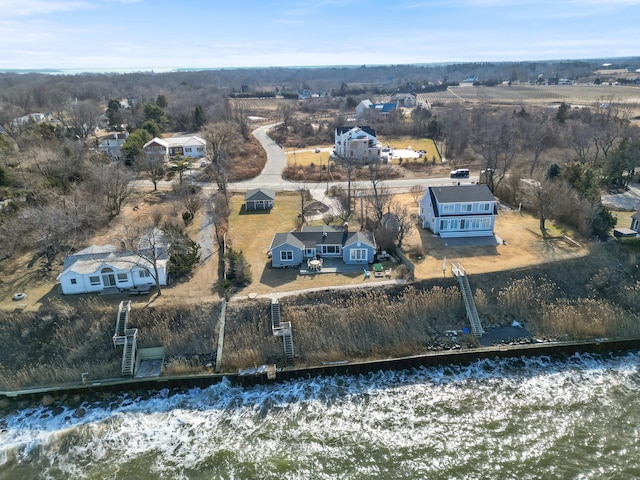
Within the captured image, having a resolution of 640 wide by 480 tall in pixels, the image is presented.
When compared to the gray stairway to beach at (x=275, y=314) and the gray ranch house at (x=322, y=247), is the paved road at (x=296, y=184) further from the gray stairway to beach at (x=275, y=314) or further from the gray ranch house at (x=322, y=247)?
the gray stairway to beach at (x=275, y=314)

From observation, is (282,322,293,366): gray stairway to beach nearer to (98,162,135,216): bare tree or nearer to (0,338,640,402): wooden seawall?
(0,338,640,402): wooden seawall

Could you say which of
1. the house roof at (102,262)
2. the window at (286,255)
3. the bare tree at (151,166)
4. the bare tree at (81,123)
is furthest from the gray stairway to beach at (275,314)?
the bare tree at (81,123)

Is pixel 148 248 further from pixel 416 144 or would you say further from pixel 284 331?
pixel 416 144

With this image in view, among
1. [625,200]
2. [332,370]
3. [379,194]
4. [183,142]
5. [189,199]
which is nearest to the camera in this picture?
[332,370]

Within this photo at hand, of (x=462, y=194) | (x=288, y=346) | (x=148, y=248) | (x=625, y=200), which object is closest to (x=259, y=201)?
(x=148, y=248)

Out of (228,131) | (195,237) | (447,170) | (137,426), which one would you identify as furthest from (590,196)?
(228,131)

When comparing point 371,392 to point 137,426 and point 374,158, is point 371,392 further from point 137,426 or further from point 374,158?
point 374,158
